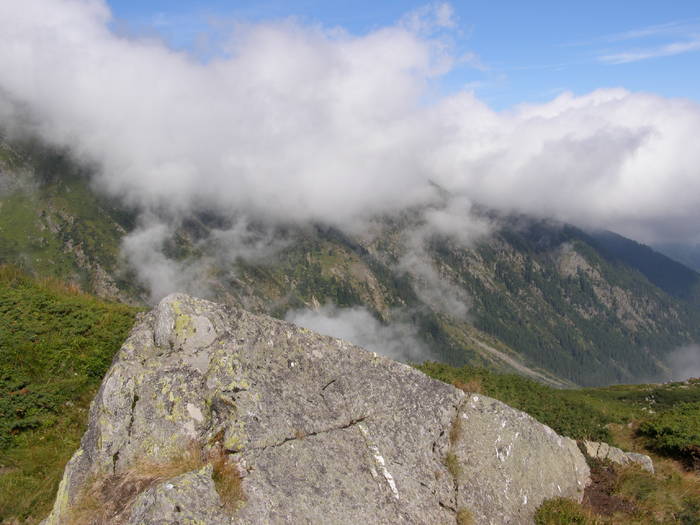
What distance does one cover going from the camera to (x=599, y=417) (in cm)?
2978

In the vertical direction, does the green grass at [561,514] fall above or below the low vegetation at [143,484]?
below

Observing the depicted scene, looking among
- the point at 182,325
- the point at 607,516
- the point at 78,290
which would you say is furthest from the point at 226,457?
the point at 78,290

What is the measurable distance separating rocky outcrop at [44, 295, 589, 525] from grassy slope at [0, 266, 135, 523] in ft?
16.7

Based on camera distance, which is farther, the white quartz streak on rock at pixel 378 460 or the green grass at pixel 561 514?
the green grass at pixel 561 514

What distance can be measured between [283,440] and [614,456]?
51.6 ft

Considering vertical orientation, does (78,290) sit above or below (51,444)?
above

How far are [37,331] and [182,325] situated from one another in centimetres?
1186

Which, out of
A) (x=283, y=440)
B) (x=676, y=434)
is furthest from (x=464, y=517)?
(x=676, y=434)

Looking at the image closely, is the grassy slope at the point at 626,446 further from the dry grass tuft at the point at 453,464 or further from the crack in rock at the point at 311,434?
the crack in rock at the point at 311,434

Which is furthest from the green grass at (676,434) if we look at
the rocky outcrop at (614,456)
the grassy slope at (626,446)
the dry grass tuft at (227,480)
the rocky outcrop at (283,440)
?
the dry grass tuft at (227,480)

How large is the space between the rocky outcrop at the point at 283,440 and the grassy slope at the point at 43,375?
5101mm

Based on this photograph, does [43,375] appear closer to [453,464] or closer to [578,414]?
[453,464]

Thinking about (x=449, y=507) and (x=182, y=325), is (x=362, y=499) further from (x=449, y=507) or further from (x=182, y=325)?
(x=182, y=325)

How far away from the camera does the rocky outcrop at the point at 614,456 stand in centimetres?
1928
